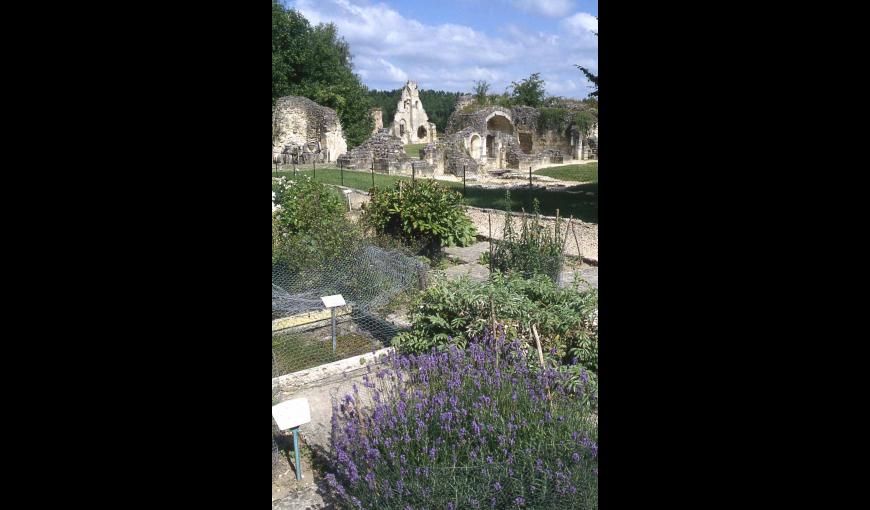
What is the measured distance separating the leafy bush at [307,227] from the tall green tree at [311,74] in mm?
24373

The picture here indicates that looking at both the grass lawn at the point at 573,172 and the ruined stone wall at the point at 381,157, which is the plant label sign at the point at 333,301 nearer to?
the grass lawn at the point at 573,172

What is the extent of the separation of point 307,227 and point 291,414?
4.60 metres

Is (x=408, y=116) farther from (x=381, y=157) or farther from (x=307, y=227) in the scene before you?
(x=307, y=227)

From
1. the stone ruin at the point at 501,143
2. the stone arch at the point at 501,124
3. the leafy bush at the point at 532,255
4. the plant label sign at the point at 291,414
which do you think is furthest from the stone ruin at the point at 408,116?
the plant label sign at the point at 291,414

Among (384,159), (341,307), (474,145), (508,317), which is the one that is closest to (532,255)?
(341,307)

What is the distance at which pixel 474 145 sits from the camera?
2872 cm

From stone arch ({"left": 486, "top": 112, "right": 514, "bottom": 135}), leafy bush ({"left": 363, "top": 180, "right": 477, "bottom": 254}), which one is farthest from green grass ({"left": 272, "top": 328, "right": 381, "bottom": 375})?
stone arch ({"left": 486, "top": 112, "right": 514, "bottom": 135})

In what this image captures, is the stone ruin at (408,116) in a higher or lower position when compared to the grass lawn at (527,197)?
higher

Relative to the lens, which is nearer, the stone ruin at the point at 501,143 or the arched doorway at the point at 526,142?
the stone ruin at the point at 501,143

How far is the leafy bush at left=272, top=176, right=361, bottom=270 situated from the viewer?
739cm

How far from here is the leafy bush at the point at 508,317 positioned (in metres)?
5.12
